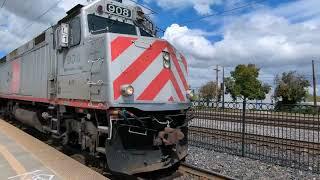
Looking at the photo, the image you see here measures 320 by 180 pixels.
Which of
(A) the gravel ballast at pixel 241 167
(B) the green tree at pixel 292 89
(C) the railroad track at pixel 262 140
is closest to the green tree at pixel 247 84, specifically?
(B) the green tree at pixel 292 89

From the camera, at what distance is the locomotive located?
7285mm

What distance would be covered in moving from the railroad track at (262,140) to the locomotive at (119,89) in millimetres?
3736

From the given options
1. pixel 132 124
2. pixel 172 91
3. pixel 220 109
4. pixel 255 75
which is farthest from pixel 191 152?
pixel 255 75

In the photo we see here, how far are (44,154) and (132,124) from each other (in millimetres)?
3200

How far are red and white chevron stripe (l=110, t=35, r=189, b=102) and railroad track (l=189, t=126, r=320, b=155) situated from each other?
4242 mm

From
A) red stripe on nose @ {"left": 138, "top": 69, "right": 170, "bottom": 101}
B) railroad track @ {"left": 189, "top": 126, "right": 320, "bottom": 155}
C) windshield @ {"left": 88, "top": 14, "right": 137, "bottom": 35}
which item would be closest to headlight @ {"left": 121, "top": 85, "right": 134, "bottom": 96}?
red stripe on nose @ {"left": 138, "top": 69, "right": 170, "bottom": 101}

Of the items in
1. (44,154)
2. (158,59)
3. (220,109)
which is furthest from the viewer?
(220,109)

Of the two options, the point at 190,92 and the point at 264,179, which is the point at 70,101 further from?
the point at 264,179

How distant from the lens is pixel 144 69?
781 cm

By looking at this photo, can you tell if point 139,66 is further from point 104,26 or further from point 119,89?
point 104,26

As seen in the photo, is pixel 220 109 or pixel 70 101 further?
pixel 220 109

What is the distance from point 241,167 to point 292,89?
47.8 m

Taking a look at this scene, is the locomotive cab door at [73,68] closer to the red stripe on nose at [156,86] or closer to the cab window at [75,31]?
the cab window at [75,31]

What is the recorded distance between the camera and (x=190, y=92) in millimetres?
9219
